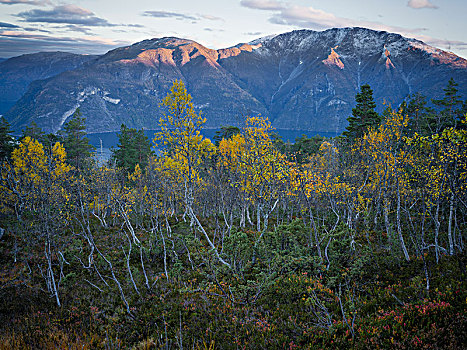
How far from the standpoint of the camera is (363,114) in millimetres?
36000

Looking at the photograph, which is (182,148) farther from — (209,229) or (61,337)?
(209,229)

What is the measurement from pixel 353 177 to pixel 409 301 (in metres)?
12.9

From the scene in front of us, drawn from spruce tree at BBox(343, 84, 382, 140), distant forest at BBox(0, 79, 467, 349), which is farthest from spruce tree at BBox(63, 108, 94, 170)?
spruce tree at BBox(343, 84, 382, 140)

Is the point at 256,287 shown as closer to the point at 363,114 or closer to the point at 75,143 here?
the point at 363,114

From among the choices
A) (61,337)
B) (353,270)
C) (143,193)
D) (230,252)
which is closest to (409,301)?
(353,270)

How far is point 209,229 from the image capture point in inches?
1022

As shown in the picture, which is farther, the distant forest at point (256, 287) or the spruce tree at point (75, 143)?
the spruce tree at point (75, 143)

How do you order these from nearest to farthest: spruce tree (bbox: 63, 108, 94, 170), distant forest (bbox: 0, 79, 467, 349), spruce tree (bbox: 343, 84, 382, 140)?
distant forest (bbox: 0, 79, 467, 349)
spruce tree (bbox: 343, 84, 382, 140)
spruce tree (bbox: 63, 108, 94, 170)

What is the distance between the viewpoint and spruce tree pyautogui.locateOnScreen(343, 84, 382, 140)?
3506cm

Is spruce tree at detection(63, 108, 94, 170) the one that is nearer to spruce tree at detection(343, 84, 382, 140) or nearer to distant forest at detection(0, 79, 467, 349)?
distant forest at detection(0, 79, 467, 349)

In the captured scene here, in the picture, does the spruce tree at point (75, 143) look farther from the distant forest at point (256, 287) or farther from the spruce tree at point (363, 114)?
the spruce tree at point (363, 114)

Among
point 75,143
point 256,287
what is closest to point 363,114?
point 256,287

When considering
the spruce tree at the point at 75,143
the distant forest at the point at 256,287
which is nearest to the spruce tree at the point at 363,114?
the distant forest at the point at 256,287

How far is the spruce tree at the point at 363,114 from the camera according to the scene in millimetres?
35062
